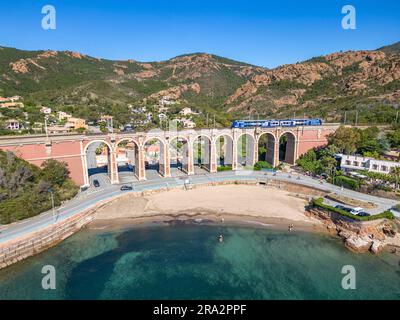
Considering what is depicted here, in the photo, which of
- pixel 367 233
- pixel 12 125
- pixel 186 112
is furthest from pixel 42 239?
pixel 186 112

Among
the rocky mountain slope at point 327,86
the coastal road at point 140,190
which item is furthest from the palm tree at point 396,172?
the rocky mountain slope at point 327,86

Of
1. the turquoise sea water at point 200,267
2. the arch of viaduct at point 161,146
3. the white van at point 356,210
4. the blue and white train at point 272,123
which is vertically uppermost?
the blue and white train at point 272,123

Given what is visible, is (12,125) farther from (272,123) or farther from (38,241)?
(272,123)

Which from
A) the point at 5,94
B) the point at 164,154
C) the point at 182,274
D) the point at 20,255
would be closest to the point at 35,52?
the point at 5,94

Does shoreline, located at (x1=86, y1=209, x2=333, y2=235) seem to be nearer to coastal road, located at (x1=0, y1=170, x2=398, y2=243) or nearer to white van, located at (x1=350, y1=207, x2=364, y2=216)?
white van, located at (x1=350, y1=207, x2=364, y2=216)

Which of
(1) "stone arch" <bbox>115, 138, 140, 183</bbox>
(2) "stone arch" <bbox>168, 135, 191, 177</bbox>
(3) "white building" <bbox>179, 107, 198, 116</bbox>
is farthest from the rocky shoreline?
(3) "white building" <bbox>179, 107, 198, 116</bbox>

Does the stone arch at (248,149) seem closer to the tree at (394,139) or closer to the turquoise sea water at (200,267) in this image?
the tree at (394,139)
